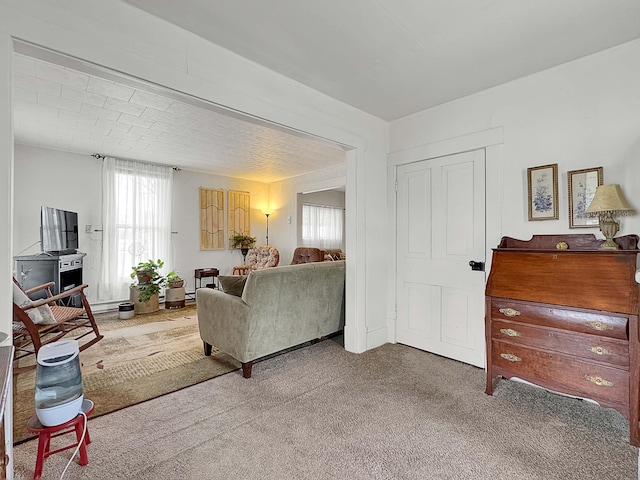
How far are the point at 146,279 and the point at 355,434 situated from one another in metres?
4.22

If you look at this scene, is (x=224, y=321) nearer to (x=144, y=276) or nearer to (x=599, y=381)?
(x=599, y=381)

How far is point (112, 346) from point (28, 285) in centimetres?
138

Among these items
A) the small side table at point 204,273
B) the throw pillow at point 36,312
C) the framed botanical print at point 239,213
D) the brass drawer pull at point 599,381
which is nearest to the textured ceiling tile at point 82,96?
the throw pillow at point 36,312

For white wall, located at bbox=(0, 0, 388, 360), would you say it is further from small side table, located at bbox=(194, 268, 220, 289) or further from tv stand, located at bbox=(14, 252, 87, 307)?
small side table, located at bbox=(194, 268, 220, 289)

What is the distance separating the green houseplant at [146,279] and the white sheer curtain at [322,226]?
116 inches

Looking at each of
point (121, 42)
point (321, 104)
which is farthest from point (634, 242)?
point (121, 42)

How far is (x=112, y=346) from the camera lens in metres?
3.38

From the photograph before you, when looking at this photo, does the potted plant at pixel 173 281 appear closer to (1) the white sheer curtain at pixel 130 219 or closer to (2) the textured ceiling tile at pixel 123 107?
(1) the white sheer curtain at pixel 130 219

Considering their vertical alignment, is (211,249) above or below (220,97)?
below

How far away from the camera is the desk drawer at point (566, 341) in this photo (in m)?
1.81

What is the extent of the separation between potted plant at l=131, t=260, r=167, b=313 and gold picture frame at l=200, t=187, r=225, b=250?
3.88 ft

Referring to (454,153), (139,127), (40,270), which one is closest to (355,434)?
(454,153)

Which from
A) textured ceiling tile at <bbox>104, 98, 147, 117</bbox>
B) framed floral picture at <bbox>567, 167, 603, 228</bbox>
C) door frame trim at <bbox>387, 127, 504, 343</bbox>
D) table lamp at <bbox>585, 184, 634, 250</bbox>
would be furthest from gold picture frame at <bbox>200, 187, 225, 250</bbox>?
table lamp at <bbox>585, 184, 634, 250</bbox>

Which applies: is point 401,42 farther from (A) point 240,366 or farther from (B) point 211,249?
(B) point 211,249
